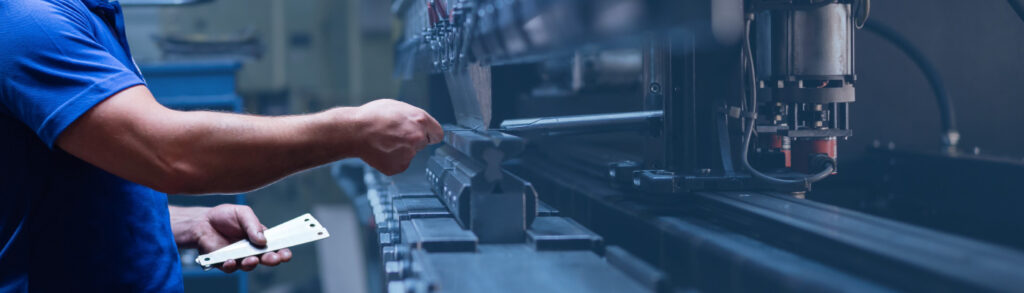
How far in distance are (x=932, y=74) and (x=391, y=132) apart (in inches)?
54.8

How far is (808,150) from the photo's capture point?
49.5 inches

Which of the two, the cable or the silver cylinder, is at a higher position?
the silver cylinder

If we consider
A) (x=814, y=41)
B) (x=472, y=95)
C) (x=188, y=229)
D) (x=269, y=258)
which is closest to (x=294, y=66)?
(x=188, y=229)

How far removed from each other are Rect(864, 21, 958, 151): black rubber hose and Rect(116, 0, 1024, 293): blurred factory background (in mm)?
83

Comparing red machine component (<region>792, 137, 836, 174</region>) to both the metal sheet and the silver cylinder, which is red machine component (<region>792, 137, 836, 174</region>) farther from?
the metal sheet

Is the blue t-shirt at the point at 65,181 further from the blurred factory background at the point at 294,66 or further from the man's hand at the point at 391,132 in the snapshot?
the blurred factory background at the point at 294,66

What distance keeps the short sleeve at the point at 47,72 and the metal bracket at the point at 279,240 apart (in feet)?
0.77

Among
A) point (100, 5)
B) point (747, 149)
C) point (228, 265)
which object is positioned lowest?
point (228, 265)

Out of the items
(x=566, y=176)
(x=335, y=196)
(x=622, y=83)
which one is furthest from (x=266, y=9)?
(x=566, y=176)

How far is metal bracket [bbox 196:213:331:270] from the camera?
0.93 meters

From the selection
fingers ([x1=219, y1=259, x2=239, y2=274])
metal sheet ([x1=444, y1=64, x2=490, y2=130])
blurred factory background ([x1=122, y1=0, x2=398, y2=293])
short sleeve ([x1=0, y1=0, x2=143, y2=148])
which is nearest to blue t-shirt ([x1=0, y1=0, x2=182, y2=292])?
short sleeve ([x1=0, y1=0, x2=143, y2=148])

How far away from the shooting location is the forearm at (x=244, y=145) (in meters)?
0.79

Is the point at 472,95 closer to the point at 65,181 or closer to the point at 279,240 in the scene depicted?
the point at 279,240

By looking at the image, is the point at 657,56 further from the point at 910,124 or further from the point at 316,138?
the point at 910,124
